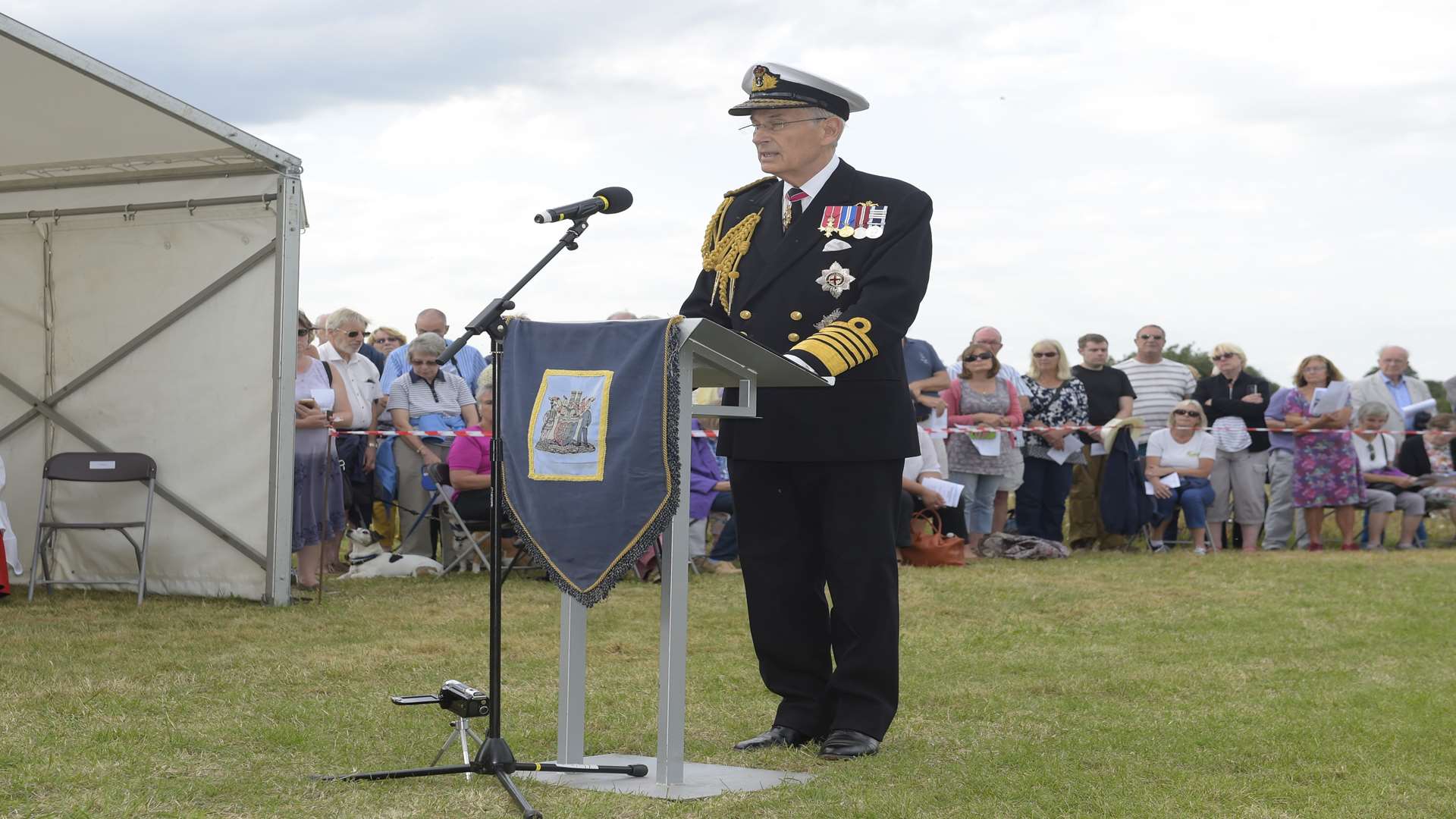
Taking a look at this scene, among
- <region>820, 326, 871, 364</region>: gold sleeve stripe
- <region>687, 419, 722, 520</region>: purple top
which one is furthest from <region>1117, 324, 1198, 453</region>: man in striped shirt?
<region>820, 326, 871, 364</region>: gold sleeve stripe

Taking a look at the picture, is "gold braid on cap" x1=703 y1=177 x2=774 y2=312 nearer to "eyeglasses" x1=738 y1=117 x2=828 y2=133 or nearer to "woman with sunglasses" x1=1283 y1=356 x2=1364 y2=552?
"eyeglasses" x1=738 y1=117 x2=828 y2=133

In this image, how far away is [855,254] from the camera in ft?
13.7

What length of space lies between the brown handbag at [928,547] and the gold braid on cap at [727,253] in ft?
19.6

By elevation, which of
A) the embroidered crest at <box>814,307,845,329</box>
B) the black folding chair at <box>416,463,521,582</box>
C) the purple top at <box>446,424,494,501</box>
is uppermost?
the embroidered crest at <box>814,307,845,329</box>

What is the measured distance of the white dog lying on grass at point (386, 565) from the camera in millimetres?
9547

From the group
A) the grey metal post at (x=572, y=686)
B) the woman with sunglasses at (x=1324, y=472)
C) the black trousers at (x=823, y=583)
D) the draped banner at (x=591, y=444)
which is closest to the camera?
the draped banner at (x=591, y=444)

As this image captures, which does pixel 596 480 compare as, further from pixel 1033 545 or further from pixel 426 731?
pixel 1033 545

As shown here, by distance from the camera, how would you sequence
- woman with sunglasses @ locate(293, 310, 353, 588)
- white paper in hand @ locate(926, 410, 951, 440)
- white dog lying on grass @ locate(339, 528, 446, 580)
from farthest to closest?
white paper in hand @ locate(926, 410, 951, 440)
white dog lying on grass @ locate(339, 528, 446, 580)
woman with sunglasses @ locate(293, 310, 353, 588)

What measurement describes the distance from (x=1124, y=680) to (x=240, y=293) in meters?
5.15

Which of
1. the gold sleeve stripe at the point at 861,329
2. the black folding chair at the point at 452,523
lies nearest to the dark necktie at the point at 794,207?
the gold sleeve stripe at the point at 861,329

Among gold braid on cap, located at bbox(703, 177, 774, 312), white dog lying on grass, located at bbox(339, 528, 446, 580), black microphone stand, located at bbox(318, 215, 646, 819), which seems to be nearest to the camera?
black microphone stand, located at bbox(318, 215, 646, 819)

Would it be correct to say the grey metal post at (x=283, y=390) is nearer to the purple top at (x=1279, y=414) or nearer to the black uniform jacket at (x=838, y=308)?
the black uniform jacket at (x=838, y=308)

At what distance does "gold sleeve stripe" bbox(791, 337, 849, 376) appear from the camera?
12.6 ft

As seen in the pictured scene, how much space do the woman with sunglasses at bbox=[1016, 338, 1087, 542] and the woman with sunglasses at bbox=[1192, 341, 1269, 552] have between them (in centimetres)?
142
